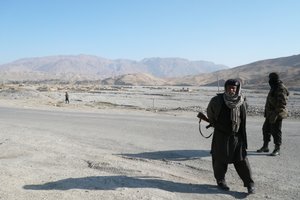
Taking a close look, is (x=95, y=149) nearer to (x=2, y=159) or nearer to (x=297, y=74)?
(x=2, y=159)

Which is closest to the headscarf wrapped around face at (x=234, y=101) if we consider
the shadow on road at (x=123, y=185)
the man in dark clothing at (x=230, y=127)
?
the man in dark clothing at (x=230, y=127)

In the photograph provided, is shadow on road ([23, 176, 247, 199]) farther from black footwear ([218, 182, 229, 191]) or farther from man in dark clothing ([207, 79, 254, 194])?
man in dark clothing ([207, 79, 254, 194])

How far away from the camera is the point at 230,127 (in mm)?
6469

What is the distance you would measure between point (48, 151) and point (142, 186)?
3.76m

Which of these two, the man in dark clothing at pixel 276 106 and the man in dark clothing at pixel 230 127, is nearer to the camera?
the man in dark clothing at pixel 230 127

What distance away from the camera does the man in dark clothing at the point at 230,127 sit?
20.9 ft

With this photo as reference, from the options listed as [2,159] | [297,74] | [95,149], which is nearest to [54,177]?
[2,159]

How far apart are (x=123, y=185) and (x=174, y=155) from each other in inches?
136

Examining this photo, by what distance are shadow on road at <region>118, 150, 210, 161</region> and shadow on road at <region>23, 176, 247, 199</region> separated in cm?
249

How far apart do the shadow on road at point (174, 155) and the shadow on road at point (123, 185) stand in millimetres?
2486

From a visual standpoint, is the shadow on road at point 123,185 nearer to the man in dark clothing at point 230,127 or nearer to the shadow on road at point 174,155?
the man in dark clothing at point 230,127

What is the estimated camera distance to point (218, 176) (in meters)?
6.71

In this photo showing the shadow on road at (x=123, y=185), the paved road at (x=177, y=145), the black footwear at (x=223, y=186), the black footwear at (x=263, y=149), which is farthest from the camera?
the black footwear at (x=263, y=149)

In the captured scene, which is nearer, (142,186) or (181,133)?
(142,186)
